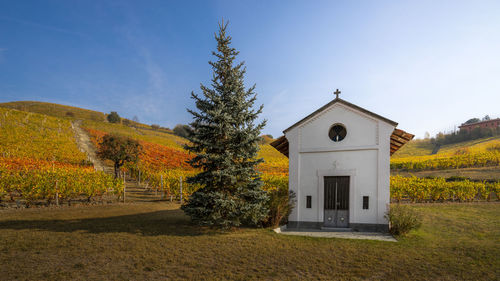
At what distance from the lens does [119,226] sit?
1051cm

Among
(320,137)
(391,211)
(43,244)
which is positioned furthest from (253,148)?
(43,244)

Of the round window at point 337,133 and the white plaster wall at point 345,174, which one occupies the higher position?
the round window at point 337,133

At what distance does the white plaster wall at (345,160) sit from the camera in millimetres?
10695

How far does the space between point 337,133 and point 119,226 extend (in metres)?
11.0

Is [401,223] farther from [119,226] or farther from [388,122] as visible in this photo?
[119,226]

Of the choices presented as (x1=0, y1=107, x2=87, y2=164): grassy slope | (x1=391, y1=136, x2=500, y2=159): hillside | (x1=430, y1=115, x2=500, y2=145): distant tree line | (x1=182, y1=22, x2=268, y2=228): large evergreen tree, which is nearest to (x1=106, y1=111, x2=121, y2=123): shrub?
(x1=0, y1=107, x2=87, y2=164): grassy slope

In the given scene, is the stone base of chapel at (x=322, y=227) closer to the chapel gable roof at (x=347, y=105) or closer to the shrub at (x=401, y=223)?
the shrub at (x=401, y=223)

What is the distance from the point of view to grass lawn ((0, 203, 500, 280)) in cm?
589

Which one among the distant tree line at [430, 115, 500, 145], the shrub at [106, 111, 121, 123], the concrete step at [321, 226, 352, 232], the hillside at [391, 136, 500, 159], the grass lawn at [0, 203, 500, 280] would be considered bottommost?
the concrete step at [321, 226, 352, 232]

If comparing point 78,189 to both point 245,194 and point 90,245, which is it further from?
point 245,194

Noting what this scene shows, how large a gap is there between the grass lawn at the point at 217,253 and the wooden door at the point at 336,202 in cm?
229

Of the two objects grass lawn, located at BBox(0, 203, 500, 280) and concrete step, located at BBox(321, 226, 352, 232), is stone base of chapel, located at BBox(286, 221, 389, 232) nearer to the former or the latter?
concrete step, located at BBox(321, 226, 352, 232)

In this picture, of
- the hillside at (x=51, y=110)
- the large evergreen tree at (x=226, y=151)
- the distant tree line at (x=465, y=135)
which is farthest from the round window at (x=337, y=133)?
the hillside at (x=51, y=110)

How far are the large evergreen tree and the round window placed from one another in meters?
3.65
